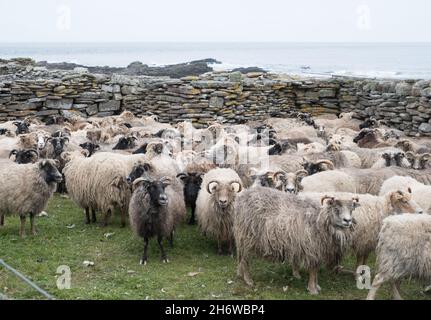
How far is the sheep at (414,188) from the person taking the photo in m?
9.63

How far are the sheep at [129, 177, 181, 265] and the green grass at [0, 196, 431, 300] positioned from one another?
1.64 feet

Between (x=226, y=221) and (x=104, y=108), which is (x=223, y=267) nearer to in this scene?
(x=226, y=221)

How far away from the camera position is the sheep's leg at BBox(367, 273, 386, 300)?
7.72 meters

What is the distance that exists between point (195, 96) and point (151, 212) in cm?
1344

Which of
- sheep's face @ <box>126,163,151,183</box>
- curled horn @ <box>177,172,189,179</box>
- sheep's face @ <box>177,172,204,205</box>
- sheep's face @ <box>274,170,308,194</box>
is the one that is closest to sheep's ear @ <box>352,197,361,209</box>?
sheep's face @ <box>274,170,308,194</box>

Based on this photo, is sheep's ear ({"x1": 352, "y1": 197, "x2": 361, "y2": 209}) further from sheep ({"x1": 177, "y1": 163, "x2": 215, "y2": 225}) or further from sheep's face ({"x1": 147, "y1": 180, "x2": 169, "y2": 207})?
sheep ({"x1": 177, "y1": 163, "x2": 215, "y2": 225})

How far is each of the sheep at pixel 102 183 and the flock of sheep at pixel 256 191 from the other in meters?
0.02

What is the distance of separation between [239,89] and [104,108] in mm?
5859

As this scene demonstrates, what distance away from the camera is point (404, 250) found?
7.52 meters

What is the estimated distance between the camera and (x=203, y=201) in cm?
1055

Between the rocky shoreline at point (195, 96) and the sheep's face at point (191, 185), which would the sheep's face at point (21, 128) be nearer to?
the rocky shoreline at point (195, 96)

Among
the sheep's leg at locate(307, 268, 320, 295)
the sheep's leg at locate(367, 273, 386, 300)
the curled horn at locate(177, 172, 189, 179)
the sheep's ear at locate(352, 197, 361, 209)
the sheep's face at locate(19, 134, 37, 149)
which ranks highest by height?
the sheep's ear at locate(352, 197, 361, 209)

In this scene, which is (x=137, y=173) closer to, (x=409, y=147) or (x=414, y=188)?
(x=414, y=188)
